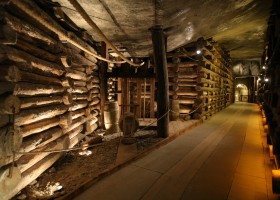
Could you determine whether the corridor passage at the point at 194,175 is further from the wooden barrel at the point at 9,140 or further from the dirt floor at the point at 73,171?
the wooden barrel at the point at 9,140

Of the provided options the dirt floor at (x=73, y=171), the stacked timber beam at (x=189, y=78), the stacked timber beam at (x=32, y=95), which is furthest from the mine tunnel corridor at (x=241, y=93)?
the stacked timber beam at (x=32, y=95)

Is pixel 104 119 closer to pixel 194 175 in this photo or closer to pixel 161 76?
pixel 161 76

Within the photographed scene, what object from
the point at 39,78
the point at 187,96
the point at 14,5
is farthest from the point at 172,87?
the point at 14,5

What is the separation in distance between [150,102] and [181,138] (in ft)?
13.6

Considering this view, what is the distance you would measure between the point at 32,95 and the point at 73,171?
2.31 metres

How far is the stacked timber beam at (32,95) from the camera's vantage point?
3.21m

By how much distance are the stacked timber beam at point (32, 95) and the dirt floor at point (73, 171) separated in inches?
9.7

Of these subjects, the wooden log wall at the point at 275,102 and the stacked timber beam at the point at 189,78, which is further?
the stacked timber beam at the point at 189,78

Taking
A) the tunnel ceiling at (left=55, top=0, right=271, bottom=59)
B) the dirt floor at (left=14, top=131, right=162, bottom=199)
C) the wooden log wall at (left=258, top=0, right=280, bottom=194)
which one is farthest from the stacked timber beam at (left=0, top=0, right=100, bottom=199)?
the wooden log wall at (left=258, top=0, right=280, bottom=194)

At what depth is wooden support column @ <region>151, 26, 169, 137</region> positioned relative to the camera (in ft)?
20.0

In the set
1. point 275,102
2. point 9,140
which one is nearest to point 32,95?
point 9,140

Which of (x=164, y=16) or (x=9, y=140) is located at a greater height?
(x=164, y=16)

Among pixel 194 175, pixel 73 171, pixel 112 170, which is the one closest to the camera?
pixel 194 175

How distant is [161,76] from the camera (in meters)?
6.18
